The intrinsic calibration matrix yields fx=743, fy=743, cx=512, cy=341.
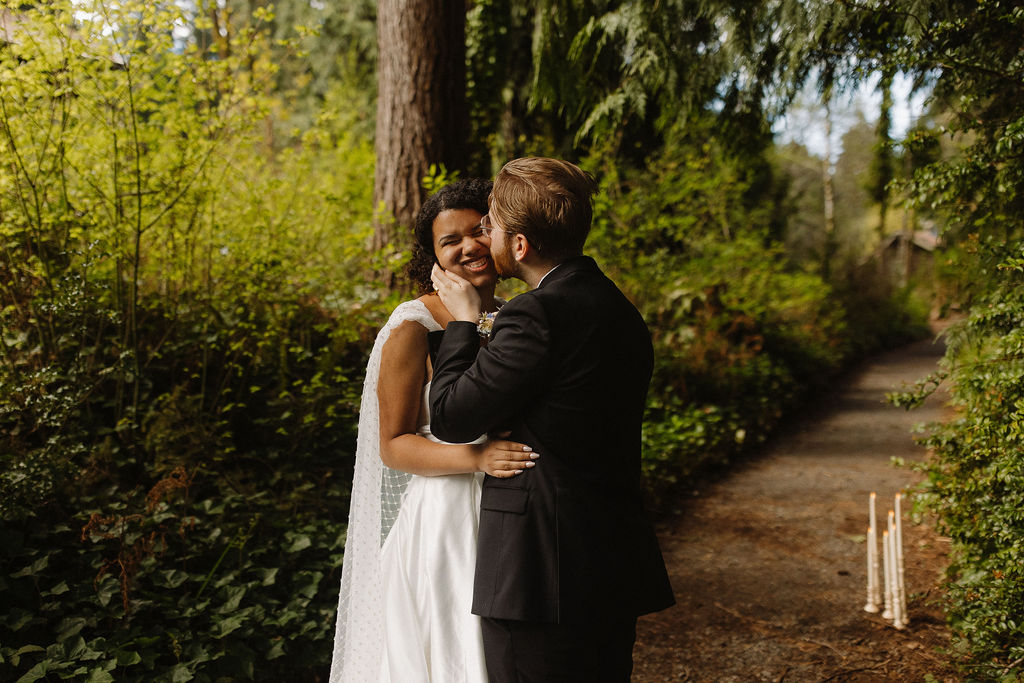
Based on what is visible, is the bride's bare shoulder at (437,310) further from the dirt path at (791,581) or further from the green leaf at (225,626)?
the dirt path at (791,581)

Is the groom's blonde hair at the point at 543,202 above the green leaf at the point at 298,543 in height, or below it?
above

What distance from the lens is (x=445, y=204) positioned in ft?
7.16

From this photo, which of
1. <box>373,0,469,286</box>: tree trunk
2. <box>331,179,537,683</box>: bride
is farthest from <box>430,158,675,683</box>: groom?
<box>373,0,469,286</box>: tree trunk

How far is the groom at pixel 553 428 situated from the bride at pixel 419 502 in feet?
0.35

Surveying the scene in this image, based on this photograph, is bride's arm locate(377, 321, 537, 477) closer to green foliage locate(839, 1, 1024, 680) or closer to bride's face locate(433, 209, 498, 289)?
bride's face locate(433, 209, 498, 289)

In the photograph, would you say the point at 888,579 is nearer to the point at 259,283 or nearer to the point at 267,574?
the point at 267,574

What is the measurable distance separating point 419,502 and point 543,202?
90 cm

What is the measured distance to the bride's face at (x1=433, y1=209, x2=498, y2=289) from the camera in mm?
2121

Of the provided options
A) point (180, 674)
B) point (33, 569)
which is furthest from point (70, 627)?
point (180, 674)

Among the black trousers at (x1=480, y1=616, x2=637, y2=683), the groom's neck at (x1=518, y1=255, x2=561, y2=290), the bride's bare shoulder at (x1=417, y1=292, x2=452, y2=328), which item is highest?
the groom's neck at (x1=518, y1=255, x2=561, y2=290)

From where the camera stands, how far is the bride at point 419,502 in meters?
1.91

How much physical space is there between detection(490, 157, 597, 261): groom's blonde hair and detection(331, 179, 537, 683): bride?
40cm

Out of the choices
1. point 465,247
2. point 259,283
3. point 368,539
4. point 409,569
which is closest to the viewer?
point 409,569

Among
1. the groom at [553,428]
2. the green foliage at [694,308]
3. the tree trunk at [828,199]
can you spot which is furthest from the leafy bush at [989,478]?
the tree trunk at [828,199]
